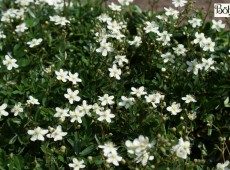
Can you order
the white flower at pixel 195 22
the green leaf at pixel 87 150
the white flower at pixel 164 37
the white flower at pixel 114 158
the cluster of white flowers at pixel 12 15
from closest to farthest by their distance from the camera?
the white flower at pixel 114 158, the green leaf at pixel 87 150, the white flower at pixel 164 37, the white flower at pixel 195 22, the cluster of white flowers at pixel 12 15

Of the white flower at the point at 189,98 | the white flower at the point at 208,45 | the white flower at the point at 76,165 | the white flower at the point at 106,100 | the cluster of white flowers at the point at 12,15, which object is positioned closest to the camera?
the white flower at the point at 76,165

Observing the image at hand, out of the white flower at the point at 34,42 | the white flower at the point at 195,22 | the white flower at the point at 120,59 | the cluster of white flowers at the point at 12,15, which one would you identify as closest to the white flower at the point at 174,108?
the white flower at the point at 120,59

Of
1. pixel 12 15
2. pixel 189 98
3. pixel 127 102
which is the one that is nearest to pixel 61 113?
pixel 127 102

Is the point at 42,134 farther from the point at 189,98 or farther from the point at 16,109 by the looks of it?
the point at 189,98

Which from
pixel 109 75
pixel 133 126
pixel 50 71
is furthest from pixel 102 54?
pixel 133 126

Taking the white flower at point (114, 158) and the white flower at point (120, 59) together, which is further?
the white flower at point (120, 59)

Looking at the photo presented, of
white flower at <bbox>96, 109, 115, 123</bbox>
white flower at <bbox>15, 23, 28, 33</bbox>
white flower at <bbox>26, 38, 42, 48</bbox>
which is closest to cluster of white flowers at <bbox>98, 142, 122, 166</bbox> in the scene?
white flower at <bbox>96, 109, 115, 123</bbox>

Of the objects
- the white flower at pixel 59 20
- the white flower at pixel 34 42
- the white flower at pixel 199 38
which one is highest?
the white flower at pixel 59 20

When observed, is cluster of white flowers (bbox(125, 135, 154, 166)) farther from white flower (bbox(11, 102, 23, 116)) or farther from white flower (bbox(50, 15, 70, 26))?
white flower (bbox(50, 15, 70, 26))

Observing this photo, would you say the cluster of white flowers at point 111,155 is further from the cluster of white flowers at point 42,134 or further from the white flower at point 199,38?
the white flower at point 199,38

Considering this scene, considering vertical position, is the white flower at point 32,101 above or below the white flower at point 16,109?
above
